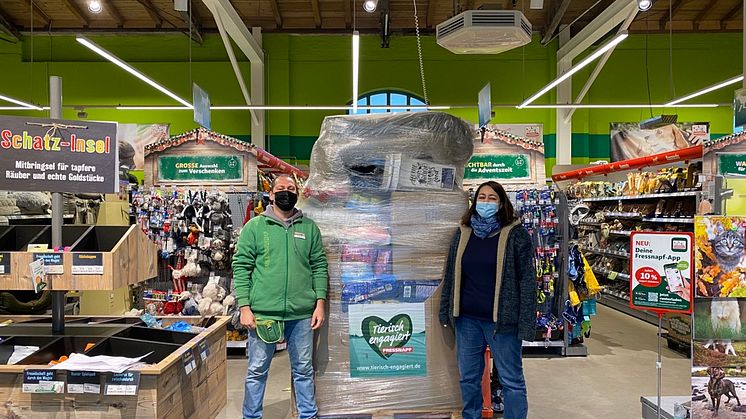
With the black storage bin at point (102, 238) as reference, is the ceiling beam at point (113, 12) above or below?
above

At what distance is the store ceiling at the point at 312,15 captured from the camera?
1255 cm

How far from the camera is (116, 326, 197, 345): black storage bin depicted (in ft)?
9.06

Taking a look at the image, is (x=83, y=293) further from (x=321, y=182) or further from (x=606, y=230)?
(x=606, y=230)

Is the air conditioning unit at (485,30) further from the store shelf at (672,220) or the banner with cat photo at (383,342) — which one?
the banner with cat photo at (383,342)

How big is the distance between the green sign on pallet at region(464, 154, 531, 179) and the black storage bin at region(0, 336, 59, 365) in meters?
4.73

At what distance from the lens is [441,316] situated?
329cm

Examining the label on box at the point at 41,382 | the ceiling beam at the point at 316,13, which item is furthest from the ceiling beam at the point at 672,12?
the label on box at the point at 41,382

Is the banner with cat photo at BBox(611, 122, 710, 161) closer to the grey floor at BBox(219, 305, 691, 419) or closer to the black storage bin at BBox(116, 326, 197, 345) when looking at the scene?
the grey floor at BBox(219, 305, 691, 419)

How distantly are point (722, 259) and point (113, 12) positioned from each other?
13.4 metres

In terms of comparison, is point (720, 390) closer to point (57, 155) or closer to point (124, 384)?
point (124, 384)

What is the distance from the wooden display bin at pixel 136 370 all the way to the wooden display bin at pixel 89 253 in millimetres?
317

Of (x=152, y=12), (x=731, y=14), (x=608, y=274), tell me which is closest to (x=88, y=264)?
(x=608, y=274)

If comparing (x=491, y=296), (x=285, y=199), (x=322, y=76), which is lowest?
(x=491, y=296)

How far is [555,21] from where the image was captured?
12.5 metres
